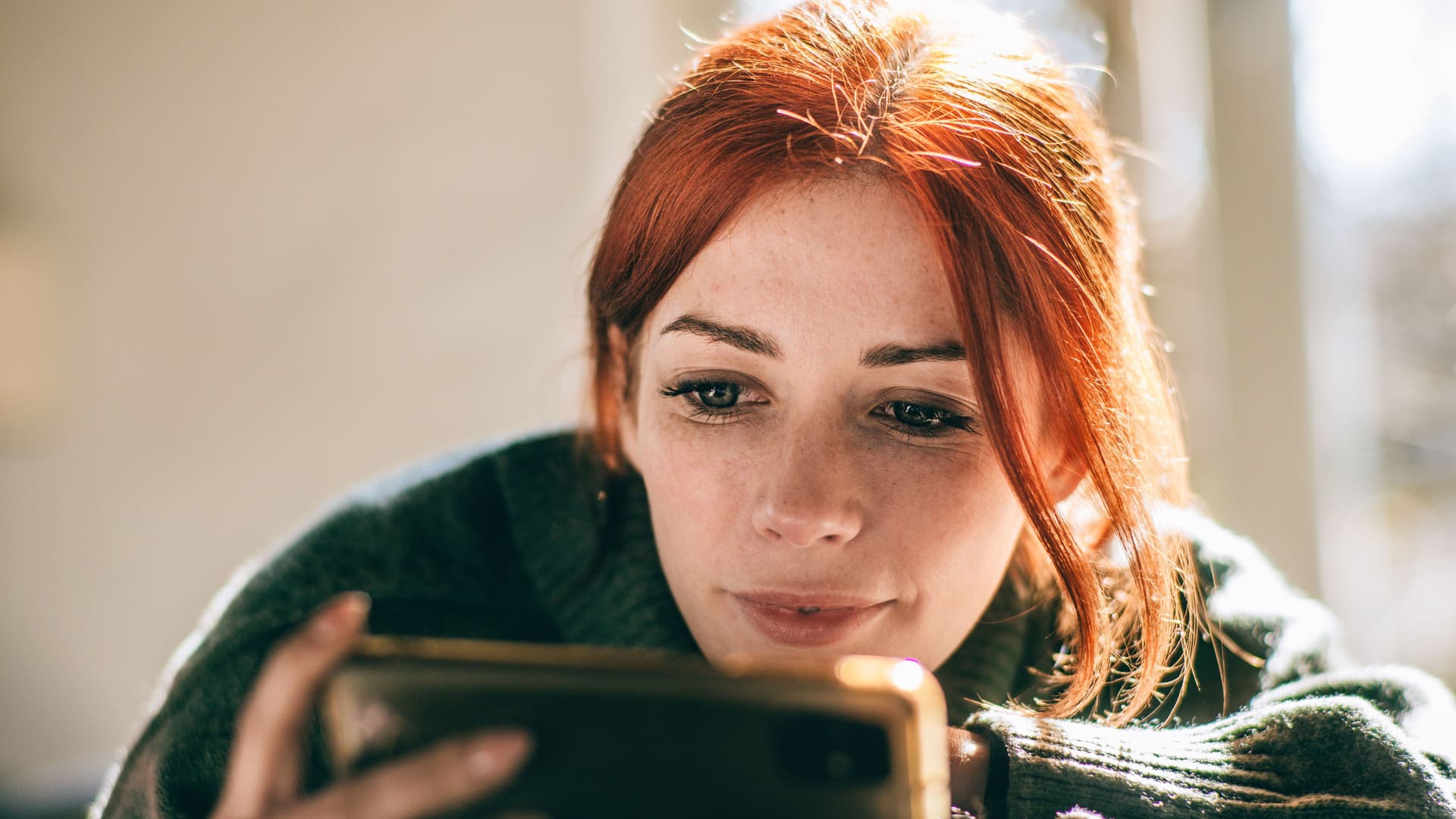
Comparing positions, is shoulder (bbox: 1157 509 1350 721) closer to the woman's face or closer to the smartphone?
the woman's face

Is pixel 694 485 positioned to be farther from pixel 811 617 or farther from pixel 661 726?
pixel 661 726

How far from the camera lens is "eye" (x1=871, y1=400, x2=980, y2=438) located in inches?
25.4

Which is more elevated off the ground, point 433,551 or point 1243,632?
point 433,551

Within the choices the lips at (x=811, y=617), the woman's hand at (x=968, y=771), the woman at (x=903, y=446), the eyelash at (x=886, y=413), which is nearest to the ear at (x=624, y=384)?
the woman at (x=903, y=446)

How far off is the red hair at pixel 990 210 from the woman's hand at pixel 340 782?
348mm

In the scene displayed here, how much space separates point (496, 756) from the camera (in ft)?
1.33

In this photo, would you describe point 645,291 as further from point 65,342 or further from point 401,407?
point 65,342

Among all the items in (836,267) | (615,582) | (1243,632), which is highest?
(836,267)

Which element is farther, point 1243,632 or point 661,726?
point 1243,632

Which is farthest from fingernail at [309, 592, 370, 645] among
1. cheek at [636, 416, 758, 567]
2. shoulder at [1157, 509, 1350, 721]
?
shoulder at [1157, 509, 1350, 721]

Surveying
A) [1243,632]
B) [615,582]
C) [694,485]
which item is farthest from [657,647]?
[1243,632]

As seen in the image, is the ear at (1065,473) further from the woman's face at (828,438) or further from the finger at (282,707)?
the finger at (282,707)

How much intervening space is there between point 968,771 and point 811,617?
0.42 ft

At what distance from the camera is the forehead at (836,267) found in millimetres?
608
